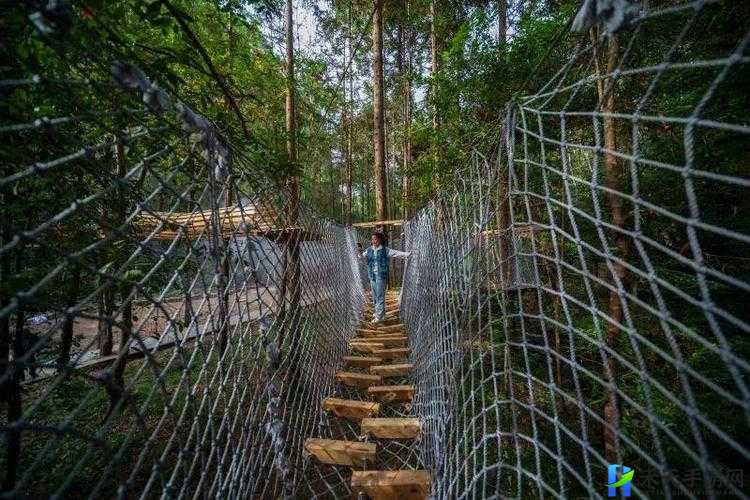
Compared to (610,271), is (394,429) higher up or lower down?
lower down

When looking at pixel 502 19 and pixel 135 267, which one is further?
pixel 502 19

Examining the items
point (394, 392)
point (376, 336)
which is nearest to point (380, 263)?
point (376, 336)

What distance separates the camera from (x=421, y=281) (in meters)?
3.20

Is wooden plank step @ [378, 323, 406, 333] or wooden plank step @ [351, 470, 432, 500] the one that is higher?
wooden plank step @ [351, 470, 432, 500]

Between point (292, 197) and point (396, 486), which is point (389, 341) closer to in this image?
point (292, 197)

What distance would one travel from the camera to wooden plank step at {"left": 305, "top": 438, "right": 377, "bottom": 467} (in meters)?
1.77

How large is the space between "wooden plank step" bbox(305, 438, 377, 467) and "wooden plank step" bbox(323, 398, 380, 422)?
1.05 feet

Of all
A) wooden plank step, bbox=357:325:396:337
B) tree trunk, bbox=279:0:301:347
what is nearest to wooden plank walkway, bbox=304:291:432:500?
wooden plank step, bbox=357:325:396:337

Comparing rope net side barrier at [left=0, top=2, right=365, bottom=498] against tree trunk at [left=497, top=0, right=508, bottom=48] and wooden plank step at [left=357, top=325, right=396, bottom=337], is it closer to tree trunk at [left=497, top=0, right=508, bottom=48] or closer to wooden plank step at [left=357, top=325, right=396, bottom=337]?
wooden plank step at [left=357, top=325, right=396, bottom=337]

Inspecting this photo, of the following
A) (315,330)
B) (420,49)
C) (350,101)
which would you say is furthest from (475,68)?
(350,101)

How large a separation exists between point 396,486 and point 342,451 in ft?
A: 1.25

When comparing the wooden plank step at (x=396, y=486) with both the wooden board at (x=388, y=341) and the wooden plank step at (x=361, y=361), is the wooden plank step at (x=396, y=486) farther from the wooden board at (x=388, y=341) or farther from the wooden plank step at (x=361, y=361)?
the wooden board at (x=388, y=341)

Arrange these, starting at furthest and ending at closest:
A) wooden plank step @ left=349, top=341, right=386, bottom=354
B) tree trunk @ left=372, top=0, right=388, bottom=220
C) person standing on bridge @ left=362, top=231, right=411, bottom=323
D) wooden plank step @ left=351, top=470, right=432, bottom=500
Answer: tree trunk @ left=372, top=0, right=388, bottom=220
person standing on bridge @ left=362, top=231, right=411, bottom=323
wooden plank step @ left=349, top=341, right=386, bottom=354
wooden plank step @ left=351, top=470, right=432, bottom=500

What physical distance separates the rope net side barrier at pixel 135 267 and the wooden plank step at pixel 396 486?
17.0 inches
